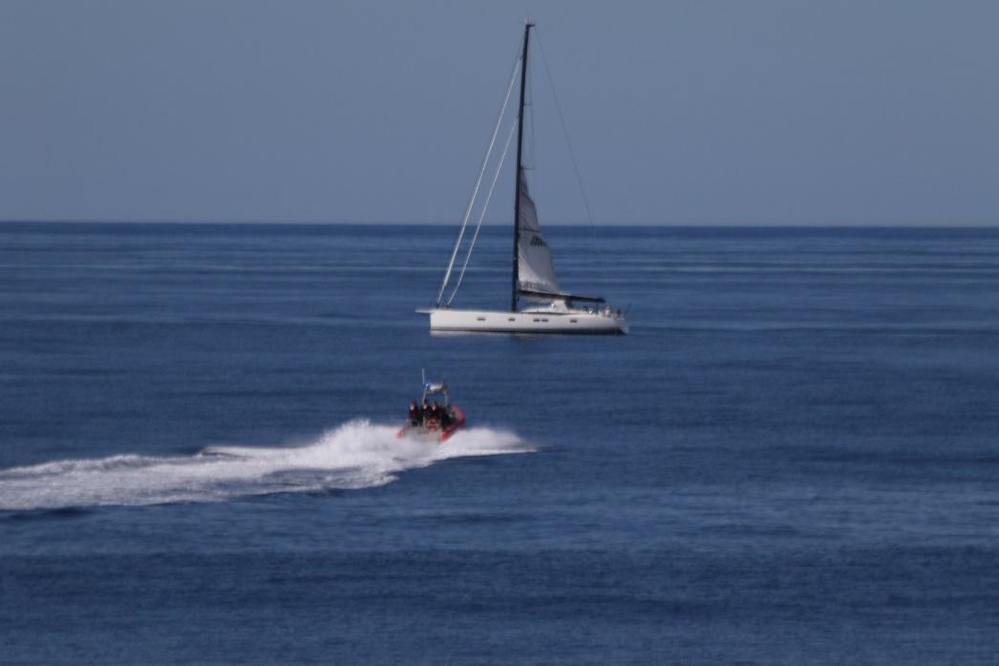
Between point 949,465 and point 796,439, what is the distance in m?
7.48

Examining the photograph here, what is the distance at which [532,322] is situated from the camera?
111m

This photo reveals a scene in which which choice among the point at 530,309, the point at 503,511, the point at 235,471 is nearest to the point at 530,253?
the point at 530,309

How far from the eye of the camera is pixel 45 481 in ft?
187

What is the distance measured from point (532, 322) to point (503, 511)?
56.5 meters

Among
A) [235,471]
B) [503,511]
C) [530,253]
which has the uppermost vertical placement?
[530,253]

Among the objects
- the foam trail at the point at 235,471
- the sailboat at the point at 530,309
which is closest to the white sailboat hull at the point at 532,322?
the sailboat at the point at 530,309

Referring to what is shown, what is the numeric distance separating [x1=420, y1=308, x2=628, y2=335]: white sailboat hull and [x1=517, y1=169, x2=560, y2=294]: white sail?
1.87m

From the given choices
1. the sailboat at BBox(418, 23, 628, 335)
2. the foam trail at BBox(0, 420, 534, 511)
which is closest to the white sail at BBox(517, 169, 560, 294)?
the sailboat at BBox(418, 23, 628, 335)

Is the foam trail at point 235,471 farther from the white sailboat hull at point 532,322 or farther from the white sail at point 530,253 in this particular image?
the white sail at point 530,253

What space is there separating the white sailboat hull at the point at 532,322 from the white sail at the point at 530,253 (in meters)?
1.87

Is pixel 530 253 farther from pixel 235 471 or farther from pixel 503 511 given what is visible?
pixel 503 511

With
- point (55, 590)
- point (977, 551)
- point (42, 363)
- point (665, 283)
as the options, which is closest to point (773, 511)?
point (977, 551)

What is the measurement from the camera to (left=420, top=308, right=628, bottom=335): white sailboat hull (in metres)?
111

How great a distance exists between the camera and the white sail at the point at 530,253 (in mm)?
113438
